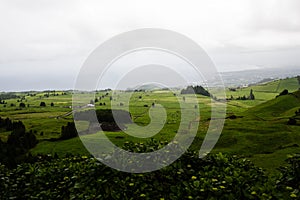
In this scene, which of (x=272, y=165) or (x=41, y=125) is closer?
(x=272, y=165)

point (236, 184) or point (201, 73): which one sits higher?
point (201, 73)

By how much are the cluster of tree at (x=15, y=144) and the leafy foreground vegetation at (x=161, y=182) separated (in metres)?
8.44

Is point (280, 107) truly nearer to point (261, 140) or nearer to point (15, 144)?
point (261, 140)

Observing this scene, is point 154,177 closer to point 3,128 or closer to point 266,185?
point 266,185

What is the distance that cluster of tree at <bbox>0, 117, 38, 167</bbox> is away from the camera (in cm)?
1711

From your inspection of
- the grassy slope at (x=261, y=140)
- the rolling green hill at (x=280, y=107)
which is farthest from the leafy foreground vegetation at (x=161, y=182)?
the rolling green hill at (x=280, y=107)

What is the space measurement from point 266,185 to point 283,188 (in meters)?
0.34

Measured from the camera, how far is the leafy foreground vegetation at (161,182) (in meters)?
5.88

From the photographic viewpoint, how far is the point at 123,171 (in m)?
6.90

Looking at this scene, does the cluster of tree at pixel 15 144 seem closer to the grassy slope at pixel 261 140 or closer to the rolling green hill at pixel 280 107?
the grassy slope at pixel 261 140

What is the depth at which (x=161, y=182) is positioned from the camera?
6.76 metres

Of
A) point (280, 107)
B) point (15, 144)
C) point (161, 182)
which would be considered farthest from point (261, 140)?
point (280, 107)

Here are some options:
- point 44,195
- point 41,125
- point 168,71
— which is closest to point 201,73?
point 168,71

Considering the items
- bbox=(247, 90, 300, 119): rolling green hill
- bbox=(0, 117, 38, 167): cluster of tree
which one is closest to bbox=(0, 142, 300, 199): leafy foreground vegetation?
bbox=(0, 117, 38, 167): cluster of tree
